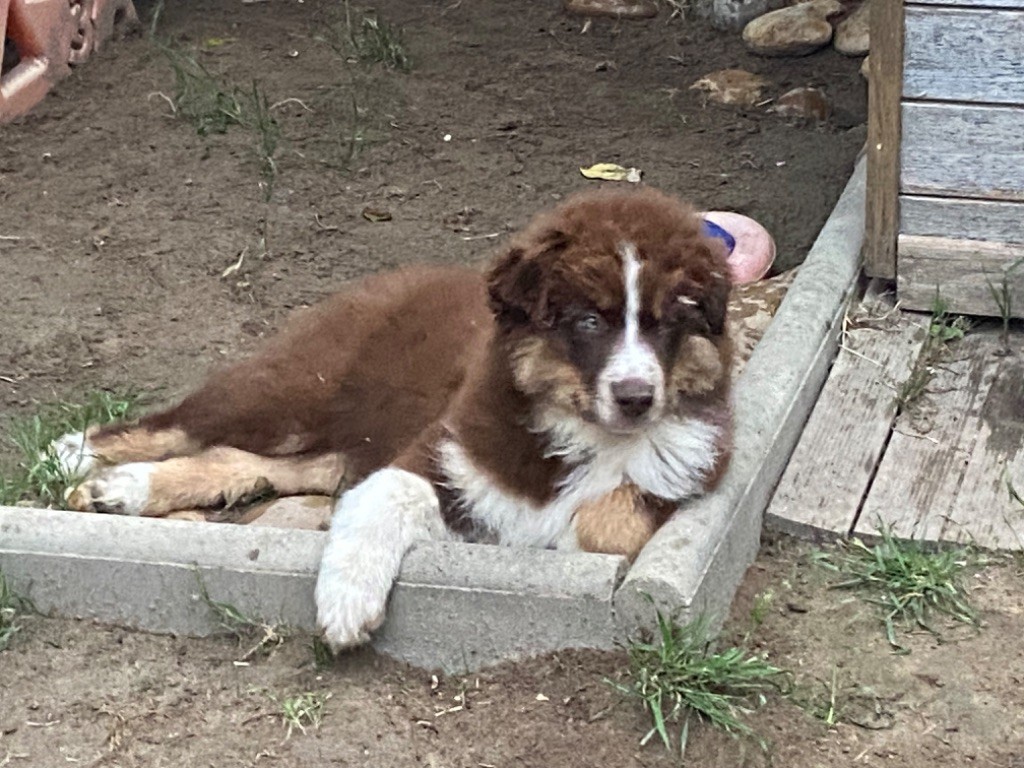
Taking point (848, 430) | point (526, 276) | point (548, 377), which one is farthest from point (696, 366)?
point (848, 430)

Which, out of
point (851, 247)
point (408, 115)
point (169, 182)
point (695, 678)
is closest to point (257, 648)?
point (695, 678)

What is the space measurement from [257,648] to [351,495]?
0.46m

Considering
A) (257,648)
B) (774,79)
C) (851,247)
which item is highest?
(257,648)

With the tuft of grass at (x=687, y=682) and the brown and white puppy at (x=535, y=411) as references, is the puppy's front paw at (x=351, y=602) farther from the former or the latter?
the tuft of grass at (x=687, y=682)

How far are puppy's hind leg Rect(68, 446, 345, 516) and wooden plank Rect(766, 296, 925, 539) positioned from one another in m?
1.31

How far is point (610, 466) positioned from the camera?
3.96m

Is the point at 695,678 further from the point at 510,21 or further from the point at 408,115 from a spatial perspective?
the point at 510,21

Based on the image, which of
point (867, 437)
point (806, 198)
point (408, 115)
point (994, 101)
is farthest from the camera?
point (408, 115)

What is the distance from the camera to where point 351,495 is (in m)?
4.11

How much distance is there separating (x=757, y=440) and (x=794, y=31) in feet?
13.0

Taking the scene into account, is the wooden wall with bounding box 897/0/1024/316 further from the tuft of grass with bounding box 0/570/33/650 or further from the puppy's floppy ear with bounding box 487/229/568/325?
the tuft of grass with bounding box 0/570/33/650

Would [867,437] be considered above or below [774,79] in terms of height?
above

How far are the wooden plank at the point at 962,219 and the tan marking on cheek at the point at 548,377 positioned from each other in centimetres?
199

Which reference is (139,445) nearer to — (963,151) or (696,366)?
(696,366)
